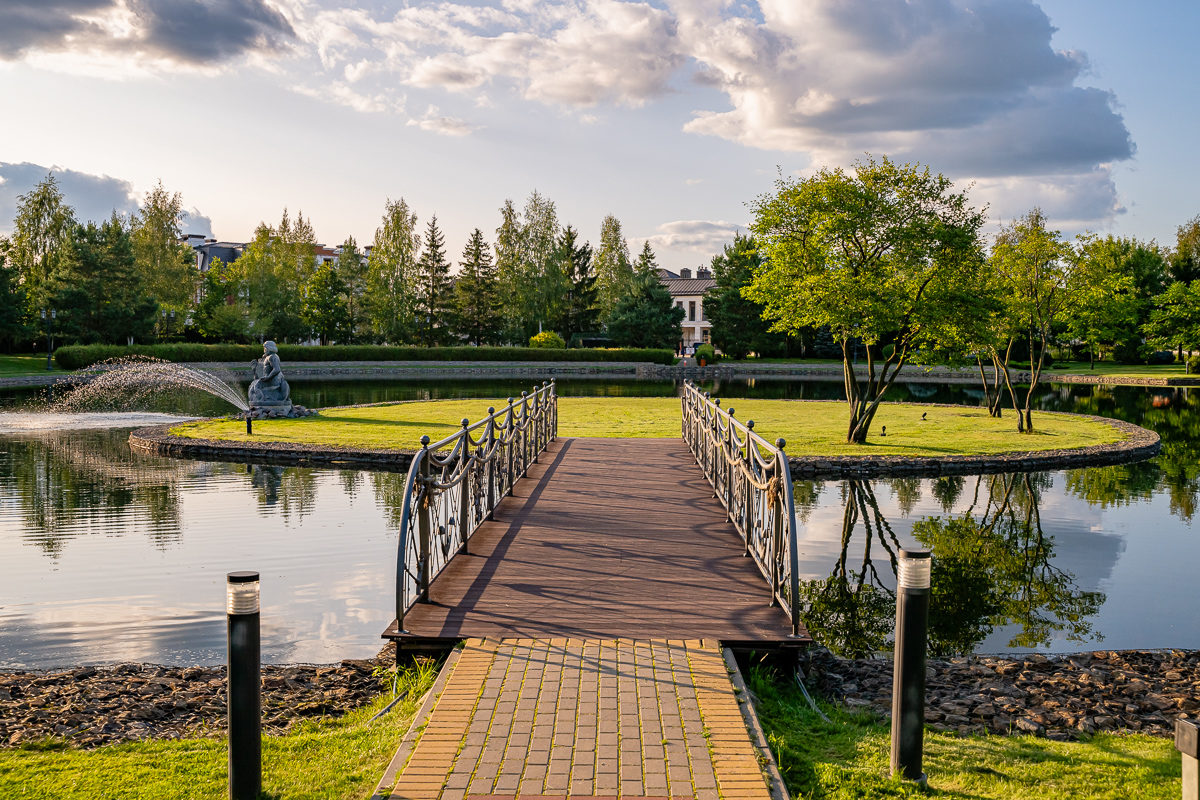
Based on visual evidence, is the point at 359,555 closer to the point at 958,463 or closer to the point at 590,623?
the point at 590,623

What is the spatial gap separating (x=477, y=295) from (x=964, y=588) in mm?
58234

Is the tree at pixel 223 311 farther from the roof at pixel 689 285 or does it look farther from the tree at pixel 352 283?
the roof at pixel 689 285

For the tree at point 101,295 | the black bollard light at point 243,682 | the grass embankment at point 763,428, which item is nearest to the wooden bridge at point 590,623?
the black bollard light at point 243,682

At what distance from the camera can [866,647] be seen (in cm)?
720

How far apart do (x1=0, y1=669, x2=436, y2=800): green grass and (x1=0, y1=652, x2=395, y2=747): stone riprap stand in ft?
1.03

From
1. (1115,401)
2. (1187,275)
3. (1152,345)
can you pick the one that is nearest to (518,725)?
(1115,401)

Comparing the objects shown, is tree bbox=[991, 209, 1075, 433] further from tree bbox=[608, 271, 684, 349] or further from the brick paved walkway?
tree bbox=[608, 271, 684, 349]

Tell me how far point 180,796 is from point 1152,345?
66540 mm

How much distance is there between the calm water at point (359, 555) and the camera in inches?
294

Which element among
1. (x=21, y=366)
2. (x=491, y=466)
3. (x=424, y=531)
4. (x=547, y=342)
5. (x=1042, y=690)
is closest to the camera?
(x=1042, y=690)

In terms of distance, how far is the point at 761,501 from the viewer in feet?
26.1

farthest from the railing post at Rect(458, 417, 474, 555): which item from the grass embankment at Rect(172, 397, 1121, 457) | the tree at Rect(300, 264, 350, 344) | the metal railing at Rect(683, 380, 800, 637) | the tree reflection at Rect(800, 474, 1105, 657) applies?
the tree at Rect(300, 264, 350, 344)

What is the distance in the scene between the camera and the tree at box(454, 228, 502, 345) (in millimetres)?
64750

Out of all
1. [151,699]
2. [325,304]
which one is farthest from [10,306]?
[151,699]
